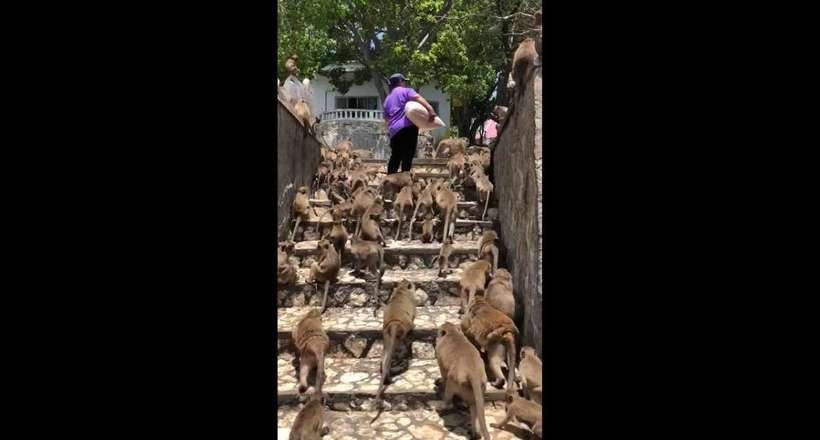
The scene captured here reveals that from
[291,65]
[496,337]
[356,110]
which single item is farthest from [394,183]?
[356,110]

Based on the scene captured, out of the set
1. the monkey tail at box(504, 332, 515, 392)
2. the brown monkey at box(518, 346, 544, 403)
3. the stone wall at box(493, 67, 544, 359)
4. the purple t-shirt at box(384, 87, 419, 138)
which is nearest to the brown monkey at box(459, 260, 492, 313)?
the stone wall at box(493, 67, 544, 359)

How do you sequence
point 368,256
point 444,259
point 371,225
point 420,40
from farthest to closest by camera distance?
point 420,40, point 371,225, point 444,259, point 368,256

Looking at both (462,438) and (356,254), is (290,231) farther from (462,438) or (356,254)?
(462,438)

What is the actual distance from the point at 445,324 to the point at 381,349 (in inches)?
33.6

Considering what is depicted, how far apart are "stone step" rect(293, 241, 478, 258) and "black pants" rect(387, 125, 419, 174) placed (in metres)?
1.93

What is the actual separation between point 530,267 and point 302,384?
6.74 feet

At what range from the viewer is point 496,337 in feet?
12.1

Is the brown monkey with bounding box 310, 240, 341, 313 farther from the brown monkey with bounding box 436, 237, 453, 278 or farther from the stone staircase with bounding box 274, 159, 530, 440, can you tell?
the brown monkey with bounding box 436, 237, 453, 278

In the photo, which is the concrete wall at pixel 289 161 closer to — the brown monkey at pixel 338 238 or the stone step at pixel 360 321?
the brown monkey at pixel 338 238

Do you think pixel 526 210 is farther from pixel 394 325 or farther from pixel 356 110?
pixel 356 110

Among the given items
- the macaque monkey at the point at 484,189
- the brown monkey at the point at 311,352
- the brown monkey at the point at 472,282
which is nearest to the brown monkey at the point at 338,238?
the brown monkey at the point at 472,282

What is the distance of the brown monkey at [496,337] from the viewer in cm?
366

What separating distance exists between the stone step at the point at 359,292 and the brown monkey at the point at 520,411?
1952 mm

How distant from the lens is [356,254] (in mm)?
5309
